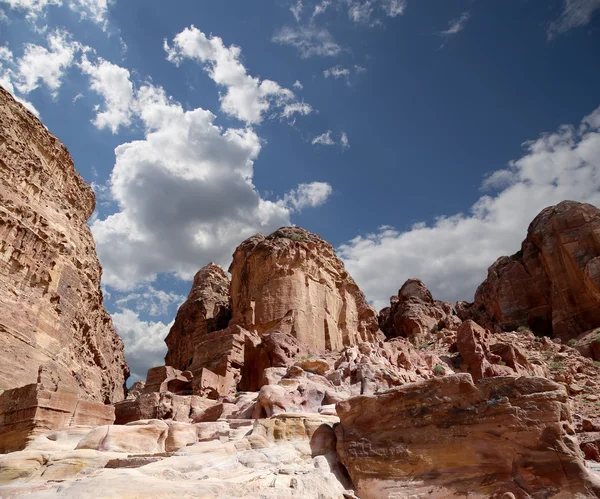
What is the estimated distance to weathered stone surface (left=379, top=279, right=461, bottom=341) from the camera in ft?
175

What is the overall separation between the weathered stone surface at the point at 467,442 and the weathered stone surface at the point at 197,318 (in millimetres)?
39716

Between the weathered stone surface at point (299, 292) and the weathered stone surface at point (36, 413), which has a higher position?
the weathered stone surface at point (299, 292)

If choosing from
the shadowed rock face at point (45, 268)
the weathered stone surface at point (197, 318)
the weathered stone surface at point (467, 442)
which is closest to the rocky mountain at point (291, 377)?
the weathered stone surface at point (467, 442)

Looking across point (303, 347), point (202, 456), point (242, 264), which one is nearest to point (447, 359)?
point (303, 347)

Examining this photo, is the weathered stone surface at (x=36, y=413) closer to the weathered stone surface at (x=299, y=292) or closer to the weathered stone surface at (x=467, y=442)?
the weathered stone surface at (x=467, y=442)

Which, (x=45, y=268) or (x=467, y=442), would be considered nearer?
(x=467, y=442)

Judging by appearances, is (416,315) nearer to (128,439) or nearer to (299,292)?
(299,292)

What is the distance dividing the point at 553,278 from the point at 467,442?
137 ft

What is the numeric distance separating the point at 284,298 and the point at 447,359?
13409 millimetres

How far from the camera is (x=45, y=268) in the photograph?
88.2 ft

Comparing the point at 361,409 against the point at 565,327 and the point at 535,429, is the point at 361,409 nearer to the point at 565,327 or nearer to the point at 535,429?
the point at 535,429

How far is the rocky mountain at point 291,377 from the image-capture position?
844 cm

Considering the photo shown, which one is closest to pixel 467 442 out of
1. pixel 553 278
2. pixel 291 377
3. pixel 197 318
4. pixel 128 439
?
pixel 128 439

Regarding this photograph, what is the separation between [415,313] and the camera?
187 ft
